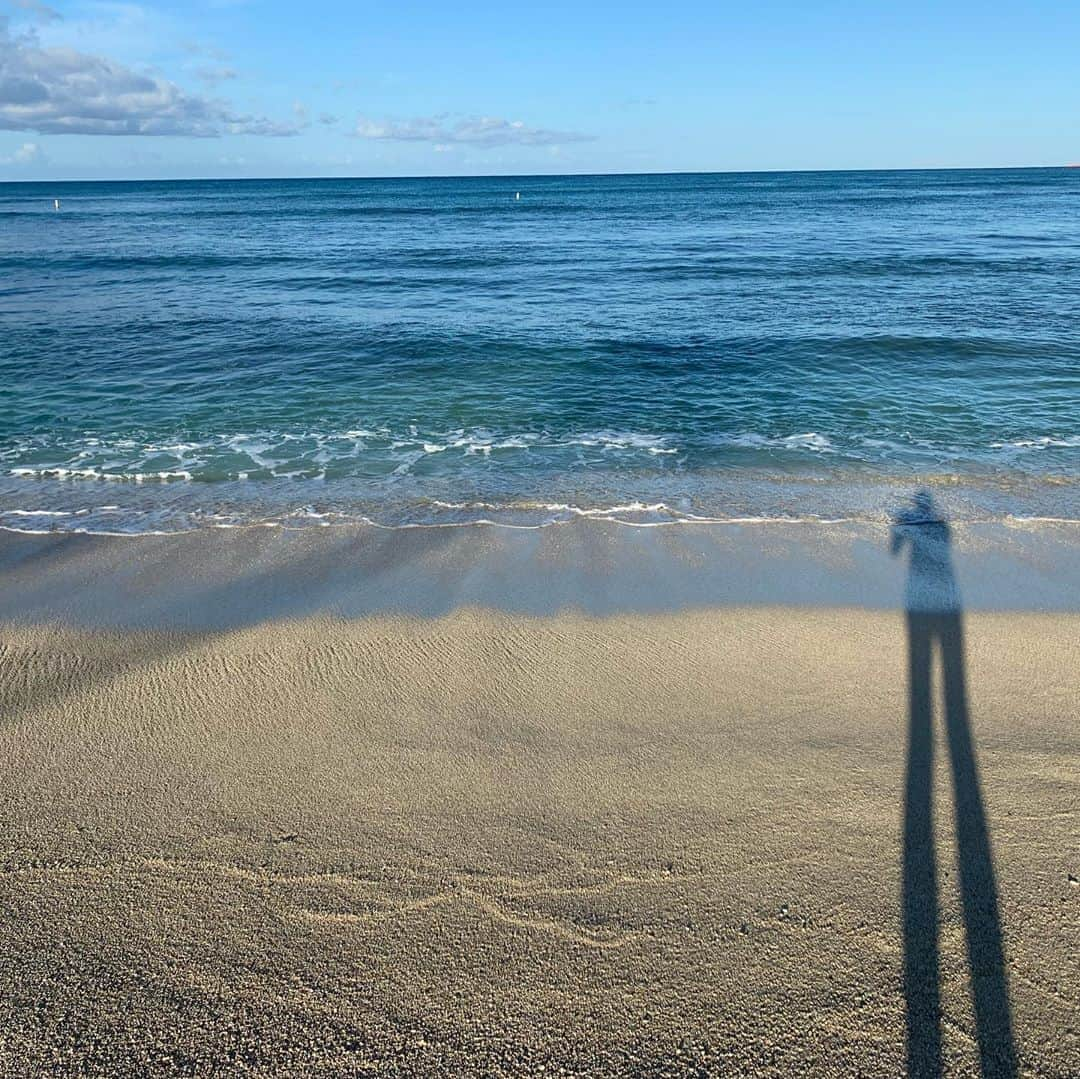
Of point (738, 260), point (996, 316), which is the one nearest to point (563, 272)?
point (738, 260)

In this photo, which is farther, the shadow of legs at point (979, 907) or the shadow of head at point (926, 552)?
the shadow of head at point (926, 552)

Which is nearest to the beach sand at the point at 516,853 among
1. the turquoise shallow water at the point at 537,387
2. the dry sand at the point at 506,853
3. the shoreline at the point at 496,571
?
the dry sand at the point at 506,853

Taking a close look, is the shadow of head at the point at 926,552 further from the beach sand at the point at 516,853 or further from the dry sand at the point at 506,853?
the dry sand at the point at 506,853

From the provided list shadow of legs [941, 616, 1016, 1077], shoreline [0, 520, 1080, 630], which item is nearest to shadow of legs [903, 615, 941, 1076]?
shadow of legs [941, 616, 1016, 1077]

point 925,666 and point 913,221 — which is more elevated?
point 913,221

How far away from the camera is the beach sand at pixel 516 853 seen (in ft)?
11.5

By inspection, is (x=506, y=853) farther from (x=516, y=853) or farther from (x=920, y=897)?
(x=920, y=897)

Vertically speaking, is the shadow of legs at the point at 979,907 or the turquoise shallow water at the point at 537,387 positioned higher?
the turquoise shallow water at the point at 537,387

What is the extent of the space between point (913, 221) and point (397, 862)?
5588cm

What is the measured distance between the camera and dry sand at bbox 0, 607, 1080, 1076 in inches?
138

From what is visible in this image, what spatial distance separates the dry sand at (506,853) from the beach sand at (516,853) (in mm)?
17

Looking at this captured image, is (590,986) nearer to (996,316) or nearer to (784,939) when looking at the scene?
(784,939)

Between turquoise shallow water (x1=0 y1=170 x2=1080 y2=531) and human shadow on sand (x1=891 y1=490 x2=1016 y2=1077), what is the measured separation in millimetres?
3581

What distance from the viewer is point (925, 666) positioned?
642 centimetres
